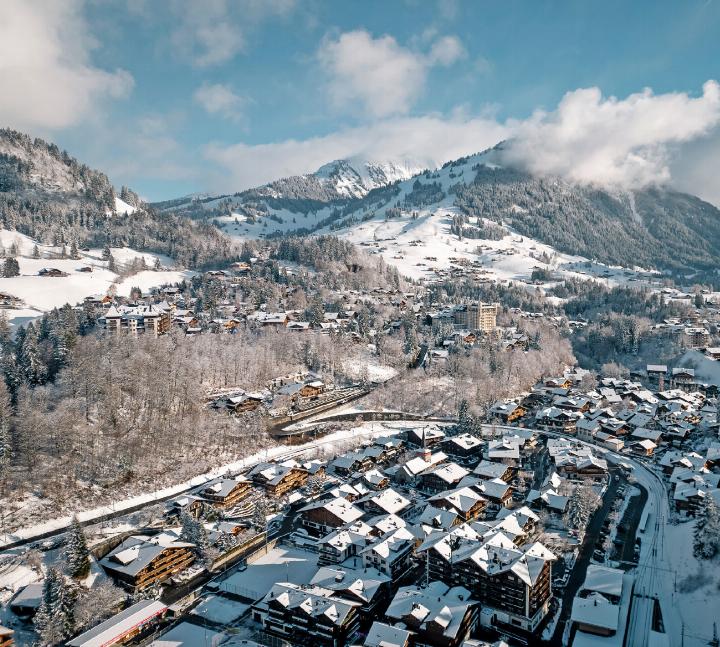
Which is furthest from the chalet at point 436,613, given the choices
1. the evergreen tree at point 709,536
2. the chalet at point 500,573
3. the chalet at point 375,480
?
the evergreen tree at point 709,536

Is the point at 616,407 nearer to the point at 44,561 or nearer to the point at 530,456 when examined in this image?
the point at 530,456

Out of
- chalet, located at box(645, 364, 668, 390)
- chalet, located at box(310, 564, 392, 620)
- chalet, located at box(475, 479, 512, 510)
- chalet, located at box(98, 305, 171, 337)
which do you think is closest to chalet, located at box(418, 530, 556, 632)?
chalet, located at box(310, 564, 392, 620)

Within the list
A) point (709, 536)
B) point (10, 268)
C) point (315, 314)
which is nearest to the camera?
point (709, 536)

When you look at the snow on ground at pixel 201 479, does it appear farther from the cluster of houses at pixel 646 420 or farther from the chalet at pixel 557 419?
the cluster of houses at pixel 646 420

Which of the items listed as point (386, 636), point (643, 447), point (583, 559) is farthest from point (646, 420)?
point (386, 636)

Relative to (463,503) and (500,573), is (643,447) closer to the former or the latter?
(463,503)
